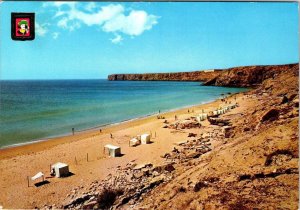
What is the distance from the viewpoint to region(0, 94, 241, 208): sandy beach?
27.8ft

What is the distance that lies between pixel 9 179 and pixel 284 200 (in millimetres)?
8002

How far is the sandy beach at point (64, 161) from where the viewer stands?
848cm

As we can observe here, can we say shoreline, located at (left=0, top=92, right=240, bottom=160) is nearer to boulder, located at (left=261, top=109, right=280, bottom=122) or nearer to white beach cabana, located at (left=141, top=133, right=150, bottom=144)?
white beach cabana, located at (left=141, top=133, right=150, bottom=144)

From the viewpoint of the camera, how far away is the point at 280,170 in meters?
6.64

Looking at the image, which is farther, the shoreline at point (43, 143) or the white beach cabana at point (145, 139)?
the shoreline at point (43, 143)

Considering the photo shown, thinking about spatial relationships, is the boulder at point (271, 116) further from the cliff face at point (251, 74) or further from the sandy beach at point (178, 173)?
the cliff face at point (251, 74)

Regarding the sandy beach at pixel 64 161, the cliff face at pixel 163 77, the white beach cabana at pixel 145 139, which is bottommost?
the sandy beach at pixel 64 161

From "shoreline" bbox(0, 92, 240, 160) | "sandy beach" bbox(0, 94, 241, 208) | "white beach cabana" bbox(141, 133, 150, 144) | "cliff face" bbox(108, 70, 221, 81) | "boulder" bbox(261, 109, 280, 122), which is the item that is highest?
"cliff face" bbox(108, 70, 221, 81)

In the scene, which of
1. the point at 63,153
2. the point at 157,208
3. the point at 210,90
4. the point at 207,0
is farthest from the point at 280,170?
the point at 210,90

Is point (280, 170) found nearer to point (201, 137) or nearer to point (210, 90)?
point (201, 137)

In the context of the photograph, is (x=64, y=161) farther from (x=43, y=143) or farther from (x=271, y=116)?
(x=271, y=116)

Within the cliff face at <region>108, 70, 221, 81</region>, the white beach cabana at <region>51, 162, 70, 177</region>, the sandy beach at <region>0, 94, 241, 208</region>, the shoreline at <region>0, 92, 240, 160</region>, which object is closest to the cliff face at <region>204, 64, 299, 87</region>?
the sandy beach at <region>0, 94, 241, 208</region>

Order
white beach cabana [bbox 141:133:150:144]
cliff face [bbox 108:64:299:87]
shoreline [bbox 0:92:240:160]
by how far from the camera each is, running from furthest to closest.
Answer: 1. cliff face [bbox 108:64:299:87]
2. shoreline [bbox 0:92:240:160]
3. white beach cabana [bbox 141:133:150:144]

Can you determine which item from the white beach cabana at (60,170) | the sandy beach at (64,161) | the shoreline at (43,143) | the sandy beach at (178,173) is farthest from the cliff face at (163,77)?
the white beach cabana at (60,170)
